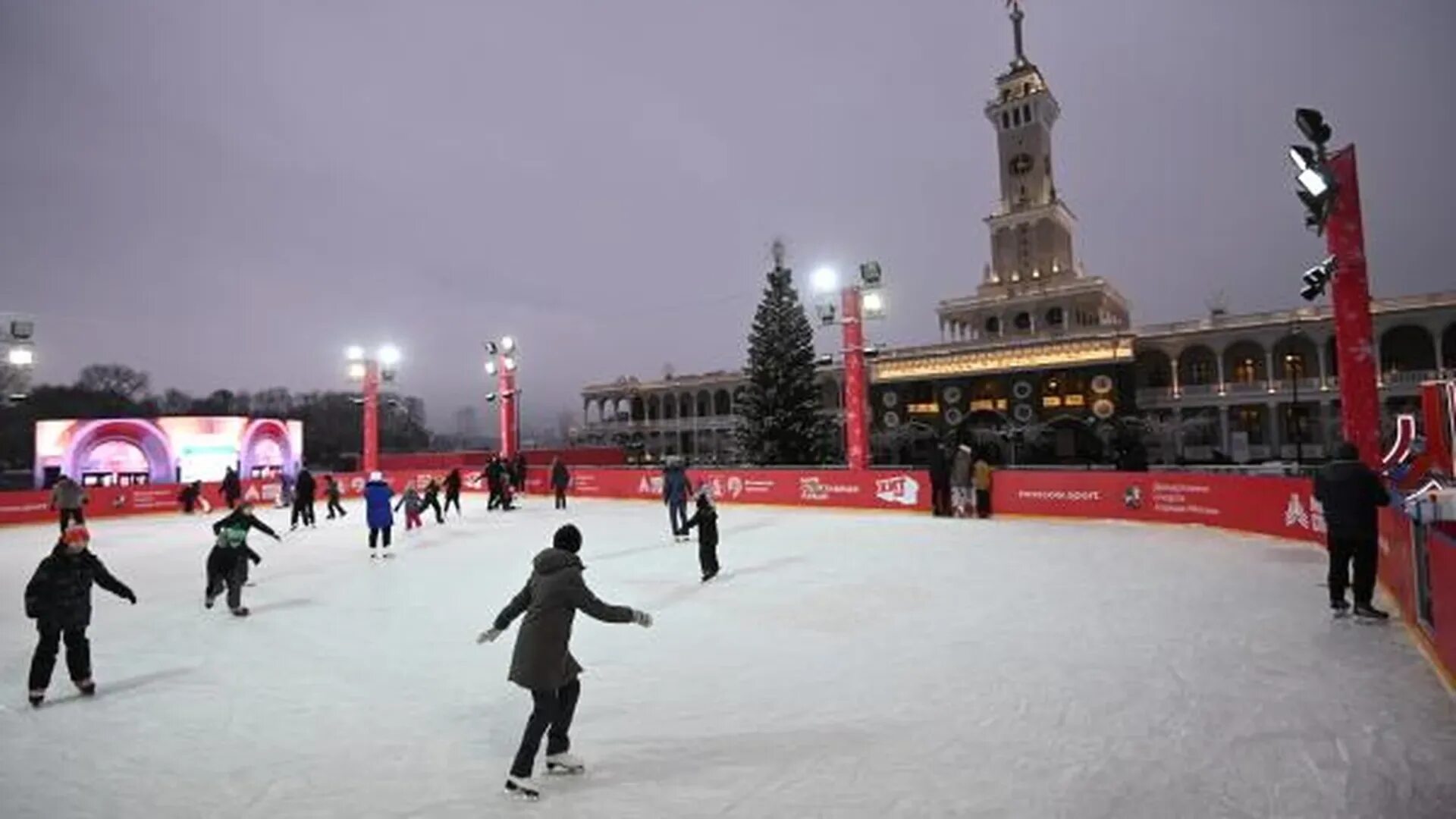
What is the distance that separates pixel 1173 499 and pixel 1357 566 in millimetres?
8429

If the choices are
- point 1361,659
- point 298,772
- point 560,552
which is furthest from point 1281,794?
point 298,772

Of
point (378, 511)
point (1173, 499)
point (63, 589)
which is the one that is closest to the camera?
point (63, 589)

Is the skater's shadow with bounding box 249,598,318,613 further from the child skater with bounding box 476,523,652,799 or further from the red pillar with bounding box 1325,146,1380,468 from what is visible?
the red pillar with bounding box 1325,146,1380,468

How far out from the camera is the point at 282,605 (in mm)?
9859

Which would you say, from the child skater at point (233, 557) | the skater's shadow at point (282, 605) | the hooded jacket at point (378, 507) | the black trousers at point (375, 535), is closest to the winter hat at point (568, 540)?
the child skater at point (233, 557)

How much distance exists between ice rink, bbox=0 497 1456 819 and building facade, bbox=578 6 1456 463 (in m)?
29.2

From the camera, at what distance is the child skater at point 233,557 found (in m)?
9.24

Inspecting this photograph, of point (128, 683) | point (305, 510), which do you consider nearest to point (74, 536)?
point (128, 683)

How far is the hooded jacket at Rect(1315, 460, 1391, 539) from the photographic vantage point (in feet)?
22.4

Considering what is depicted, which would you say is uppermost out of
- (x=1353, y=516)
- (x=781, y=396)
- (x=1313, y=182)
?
(x=1313, y=182)

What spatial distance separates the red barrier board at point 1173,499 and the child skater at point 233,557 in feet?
46.4

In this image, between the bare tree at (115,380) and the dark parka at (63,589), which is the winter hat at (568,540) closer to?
the dark parka at (63,589)

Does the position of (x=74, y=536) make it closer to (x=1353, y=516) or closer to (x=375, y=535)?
(x=375, y=535)

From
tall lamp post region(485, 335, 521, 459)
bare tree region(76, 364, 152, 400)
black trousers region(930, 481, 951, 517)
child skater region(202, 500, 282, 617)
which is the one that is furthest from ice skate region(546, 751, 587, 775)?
bare tree region(76, 364, 152, 400)
